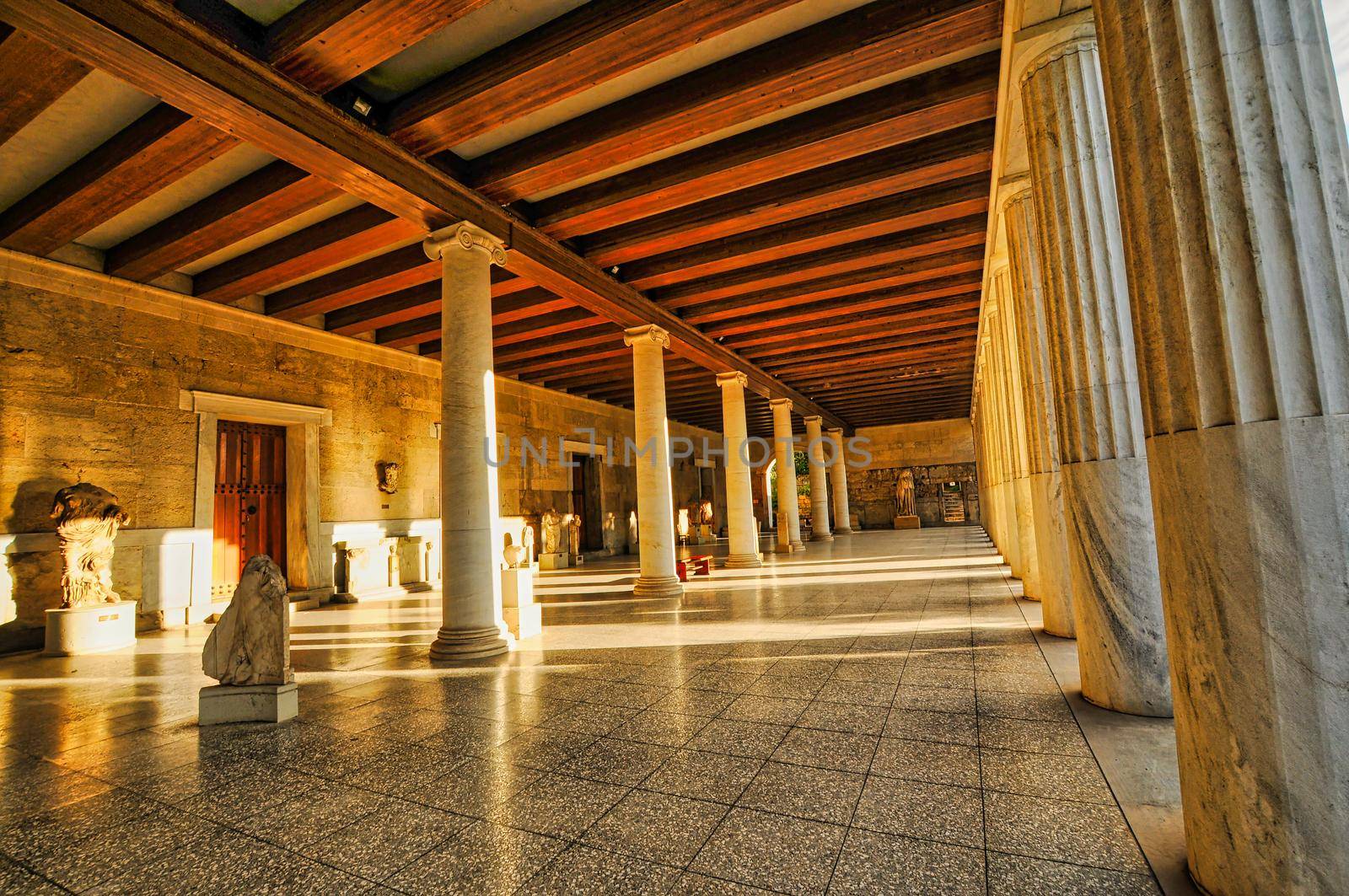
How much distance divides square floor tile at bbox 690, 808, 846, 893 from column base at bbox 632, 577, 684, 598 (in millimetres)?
7500

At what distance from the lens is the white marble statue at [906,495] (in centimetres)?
3012

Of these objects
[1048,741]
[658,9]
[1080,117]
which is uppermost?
[658,9]

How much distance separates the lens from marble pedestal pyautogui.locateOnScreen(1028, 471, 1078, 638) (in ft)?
18.6

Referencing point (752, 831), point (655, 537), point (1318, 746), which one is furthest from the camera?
point (655, 537)

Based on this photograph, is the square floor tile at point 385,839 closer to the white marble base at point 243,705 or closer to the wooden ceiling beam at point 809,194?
the white marble base at point 243,705

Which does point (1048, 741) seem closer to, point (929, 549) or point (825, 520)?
point (929, 549)

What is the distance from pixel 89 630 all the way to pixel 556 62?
8683 millimetres

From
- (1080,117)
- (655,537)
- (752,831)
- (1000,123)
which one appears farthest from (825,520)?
(752,831)

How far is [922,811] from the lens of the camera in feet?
8.96

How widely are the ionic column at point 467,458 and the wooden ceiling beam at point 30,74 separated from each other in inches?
118

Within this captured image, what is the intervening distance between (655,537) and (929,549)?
952 centimetres

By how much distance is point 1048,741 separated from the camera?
343cm

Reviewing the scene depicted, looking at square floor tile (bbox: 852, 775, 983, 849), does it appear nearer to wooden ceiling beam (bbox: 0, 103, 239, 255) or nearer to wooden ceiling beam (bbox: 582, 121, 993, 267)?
wooden ceiling beam (bbox: 582, 121, 993, 267)

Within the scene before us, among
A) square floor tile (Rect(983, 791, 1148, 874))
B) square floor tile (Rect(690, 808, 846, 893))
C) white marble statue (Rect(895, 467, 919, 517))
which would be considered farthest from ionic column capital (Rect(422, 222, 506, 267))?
white marble statue (Rect(895, 467, 919, 517))
